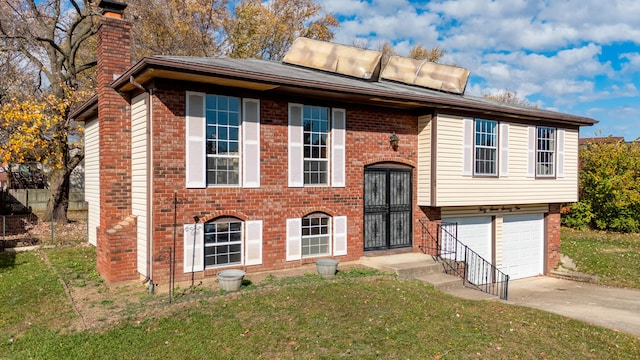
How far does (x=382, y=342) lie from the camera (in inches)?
248

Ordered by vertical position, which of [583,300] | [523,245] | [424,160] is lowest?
[583,300]

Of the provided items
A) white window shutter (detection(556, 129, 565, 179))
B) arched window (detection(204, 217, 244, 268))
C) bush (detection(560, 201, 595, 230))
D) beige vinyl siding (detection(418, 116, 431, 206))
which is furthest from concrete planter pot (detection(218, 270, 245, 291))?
bush (detection(560, 201, 595, 230))

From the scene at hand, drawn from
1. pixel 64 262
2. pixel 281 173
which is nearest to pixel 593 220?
pixel 281 173

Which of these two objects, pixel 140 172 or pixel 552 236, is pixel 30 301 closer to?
pixel 140 172

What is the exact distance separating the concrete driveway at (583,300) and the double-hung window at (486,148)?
3.74 meters

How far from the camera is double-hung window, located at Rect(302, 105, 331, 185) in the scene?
10.8 m

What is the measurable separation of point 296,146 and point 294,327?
15.9 feet

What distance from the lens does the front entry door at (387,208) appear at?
11766mm

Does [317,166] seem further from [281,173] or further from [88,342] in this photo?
[88,342]

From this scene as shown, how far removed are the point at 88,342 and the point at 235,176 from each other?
447cm

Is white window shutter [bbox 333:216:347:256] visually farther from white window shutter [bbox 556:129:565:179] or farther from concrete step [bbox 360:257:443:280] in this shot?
white window shutter [bbox 556:129:565:179]

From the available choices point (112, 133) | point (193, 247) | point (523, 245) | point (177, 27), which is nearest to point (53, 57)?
point (177, 27)

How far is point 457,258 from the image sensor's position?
13336 mm

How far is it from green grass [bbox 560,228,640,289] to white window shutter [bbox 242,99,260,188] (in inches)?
458
